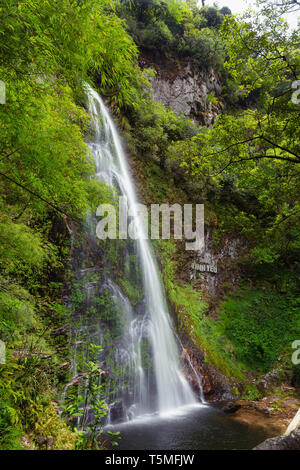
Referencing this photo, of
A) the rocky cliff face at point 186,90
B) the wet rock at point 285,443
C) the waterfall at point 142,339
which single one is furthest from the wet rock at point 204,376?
the rocky cliff face at point 186,90

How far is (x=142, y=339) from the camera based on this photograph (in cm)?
698

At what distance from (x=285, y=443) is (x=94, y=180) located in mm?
5008

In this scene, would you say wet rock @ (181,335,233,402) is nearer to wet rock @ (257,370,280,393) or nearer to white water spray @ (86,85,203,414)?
white water spray @ (86,85,203,414)

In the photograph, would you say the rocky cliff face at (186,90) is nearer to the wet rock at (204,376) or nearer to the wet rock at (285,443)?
the wet rock at (204,376)

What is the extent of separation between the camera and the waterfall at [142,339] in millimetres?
6102

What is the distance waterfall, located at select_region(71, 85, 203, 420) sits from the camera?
610 cm

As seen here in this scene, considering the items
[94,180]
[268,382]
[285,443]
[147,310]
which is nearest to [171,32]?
[94,180]

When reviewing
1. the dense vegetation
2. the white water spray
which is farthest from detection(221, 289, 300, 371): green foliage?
the white water spray

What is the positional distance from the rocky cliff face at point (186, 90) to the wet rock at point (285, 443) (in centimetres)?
1560

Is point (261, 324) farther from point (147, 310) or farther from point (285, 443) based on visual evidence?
point (285, 443)

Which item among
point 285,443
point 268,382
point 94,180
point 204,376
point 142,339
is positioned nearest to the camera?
point 285,443

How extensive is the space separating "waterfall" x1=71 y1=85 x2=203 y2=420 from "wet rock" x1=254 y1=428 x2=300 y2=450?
3381 mm
